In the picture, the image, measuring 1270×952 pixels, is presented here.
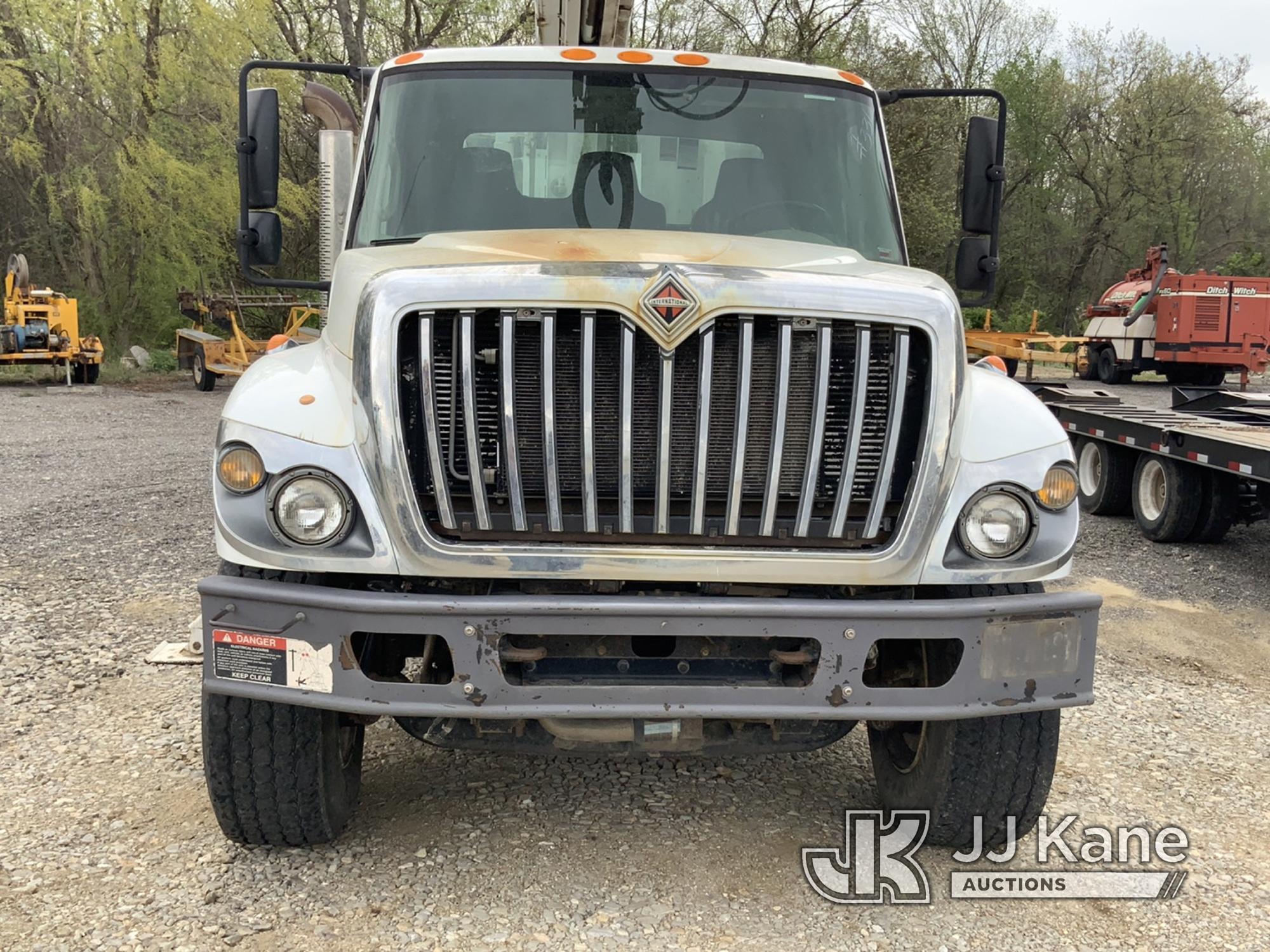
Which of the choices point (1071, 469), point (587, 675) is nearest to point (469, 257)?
point (587, 675)

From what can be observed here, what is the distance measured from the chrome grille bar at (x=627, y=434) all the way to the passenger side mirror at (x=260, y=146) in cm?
208

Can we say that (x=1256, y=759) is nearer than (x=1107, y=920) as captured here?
No

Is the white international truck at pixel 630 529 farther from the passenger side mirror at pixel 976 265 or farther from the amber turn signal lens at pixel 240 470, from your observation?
the passenger side mirror at pixel 976 265

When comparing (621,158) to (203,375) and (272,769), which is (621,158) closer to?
(272,769)

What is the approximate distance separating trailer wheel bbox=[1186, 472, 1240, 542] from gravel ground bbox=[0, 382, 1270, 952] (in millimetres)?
2273

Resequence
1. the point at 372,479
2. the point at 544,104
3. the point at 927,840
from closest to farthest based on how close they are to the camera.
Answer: the point at 372,479 < the point at 927,840 < the point at 544,104

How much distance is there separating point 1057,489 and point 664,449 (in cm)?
109

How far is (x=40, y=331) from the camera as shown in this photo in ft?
62.6

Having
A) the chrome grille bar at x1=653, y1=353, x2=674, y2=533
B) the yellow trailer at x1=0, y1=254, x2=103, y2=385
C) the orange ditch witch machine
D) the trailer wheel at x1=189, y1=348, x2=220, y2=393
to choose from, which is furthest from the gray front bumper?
the orange ditch witch machine

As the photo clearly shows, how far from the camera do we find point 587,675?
2969 mm

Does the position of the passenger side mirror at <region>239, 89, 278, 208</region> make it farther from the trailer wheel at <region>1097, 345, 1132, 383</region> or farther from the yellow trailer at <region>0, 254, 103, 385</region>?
the trailer wheel at <region>1097, 345, 1132, 383</region>

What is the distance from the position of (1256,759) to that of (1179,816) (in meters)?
0.77

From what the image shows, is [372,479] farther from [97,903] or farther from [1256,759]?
[1256,759]

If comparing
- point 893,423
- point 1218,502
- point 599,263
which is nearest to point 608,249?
point 599,263
